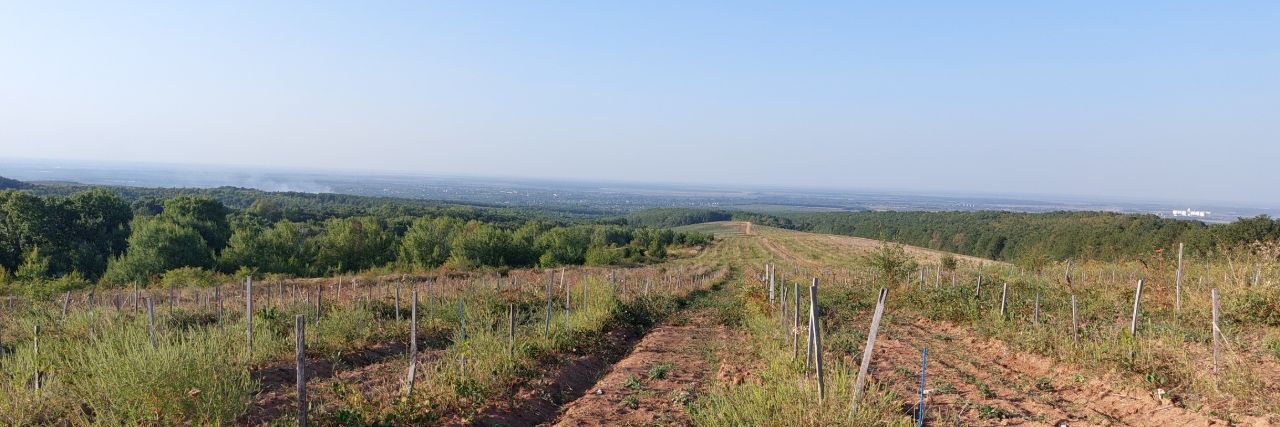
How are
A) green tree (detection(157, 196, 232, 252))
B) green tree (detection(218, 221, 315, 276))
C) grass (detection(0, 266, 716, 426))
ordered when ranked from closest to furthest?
grass (detection(0, 266, 716, 426)) < green tree (detection(218, 221, 315, 276)) < green tree (detection(157, 196, 232, 252))

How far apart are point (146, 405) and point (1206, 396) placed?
33.3 ft

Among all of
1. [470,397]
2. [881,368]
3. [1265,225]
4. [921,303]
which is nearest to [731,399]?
[470,397]

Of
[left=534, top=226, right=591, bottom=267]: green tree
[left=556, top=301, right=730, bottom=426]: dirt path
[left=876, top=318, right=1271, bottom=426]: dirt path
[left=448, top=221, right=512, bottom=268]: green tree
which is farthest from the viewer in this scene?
[left=534, top=226, right=591, bottom=267]: green tree

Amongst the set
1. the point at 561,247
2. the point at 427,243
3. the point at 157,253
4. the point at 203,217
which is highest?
the point at 203,217

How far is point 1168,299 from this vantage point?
12.6m

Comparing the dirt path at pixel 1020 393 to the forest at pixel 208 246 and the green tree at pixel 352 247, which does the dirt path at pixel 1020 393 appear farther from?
the green tree at pixel 352 247

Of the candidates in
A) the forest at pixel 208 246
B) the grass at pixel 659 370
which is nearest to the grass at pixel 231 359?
the grass at pixel 659 370

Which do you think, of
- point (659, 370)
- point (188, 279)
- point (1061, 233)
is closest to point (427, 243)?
point (188, 279)

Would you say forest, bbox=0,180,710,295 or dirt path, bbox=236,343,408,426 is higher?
dirt path, bbox=236,343,408,426

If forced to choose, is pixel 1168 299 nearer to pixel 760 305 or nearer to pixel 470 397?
pixel 760 305

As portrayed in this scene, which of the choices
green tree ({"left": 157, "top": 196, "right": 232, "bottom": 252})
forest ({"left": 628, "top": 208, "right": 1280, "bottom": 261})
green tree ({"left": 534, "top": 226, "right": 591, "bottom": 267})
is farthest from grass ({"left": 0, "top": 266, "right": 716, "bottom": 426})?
A: green tree ({"left": 157, "top": 196, "right": 232, "bottom": 252})

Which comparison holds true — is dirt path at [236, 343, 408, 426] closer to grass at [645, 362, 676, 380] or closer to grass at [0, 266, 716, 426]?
grass at [0, 266, 716, 426]

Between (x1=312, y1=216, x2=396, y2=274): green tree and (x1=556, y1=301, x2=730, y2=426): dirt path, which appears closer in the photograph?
(x1=556, y1=301, x2=730, y2=426): dirt path

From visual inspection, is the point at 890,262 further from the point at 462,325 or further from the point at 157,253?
the point at 157,253
